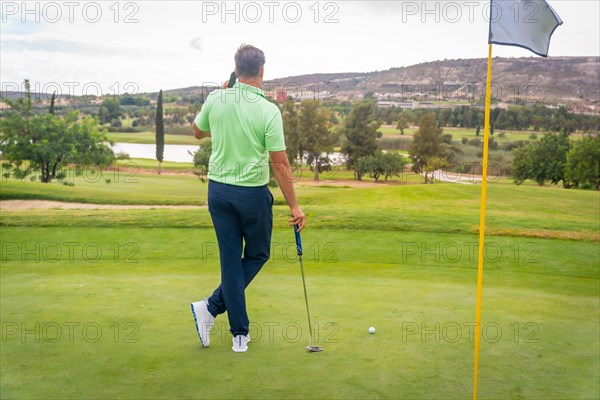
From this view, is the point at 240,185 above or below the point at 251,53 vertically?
below

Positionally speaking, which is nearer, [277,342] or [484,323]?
[277,342]

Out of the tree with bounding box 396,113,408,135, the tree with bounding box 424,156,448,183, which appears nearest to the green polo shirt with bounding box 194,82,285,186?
the tree with bounding box 424,156,448,183

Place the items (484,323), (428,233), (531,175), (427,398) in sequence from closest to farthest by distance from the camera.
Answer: (427,398) < (484,323) < (428,233) < (531,175)

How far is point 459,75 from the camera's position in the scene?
115m

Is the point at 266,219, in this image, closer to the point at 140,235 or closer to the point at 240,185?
the point at 240,185

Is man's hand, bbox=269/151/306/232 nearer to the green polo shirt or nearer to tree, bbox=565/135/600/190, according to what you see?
the green polo shirt

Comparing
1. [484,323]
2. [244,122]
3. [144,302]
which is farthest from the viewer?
[144,302]

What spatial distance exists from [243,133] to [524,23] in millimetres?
2114

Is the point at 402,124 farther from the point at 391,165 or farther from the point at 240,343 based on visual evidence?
the point at 240,343

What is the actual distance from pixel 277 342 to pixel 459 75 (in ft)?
384

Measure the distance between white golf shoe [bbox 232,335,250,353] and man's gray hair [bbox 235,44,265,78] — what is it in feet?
6.47

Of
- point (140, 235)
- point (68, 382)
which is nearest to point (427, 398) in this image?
point (68, 382)

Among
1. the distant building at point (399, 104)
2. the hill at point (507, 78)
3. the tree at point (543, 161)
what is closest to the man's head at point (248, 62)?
the tree at point (543, 161)

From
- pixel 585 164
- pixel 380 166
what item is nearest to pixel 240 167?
pixel 380 166
